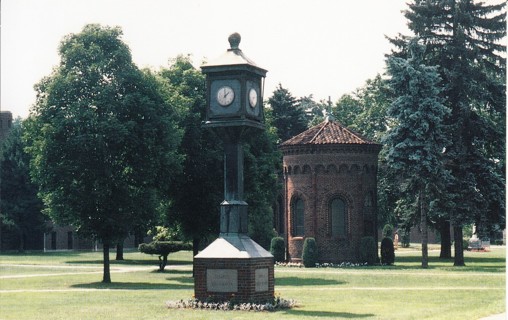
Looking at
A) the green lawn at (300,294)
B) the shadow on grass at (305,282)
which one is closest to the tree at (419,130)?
the green lawn at (300,294)

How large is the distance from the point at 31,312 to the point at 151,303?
3662 millimetres

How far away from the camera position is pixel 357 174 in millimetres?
50906

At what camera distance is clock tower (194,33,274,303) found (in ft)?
76.0

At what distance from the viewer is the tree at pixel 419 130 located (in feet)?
156

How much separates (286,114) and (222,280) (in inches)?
2404

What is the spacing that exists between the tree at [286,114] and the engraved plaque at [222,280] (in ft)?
196

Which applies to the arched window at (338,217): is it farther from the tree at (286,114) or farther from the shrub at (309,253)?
the tree at (286,114)

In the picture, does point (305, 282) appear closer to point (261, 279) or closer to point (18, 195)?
point (261, 279)

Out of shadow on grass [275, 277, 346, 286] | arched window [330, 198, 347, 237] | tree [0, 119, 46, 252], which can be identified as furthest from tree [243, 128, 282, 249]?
tree [0, 119, 46, 252]

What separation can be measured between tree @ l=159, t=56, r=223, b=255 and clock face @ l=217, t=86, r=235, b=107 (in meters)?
17.3

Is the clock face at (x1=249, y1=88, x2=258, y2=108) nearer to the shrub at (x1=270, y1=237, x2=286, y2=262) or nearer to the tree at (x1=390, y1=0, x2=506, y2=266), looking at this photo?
the tree at (x1=390, y1=0, x2=506, y2=266)

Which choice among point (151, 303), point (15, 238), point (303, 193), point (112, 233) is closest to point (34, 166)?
point (112, 233)

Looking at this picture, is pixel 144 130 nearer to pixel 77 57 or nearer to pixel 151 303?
pixel 77 57

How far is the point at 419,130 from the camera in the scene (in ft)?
157
